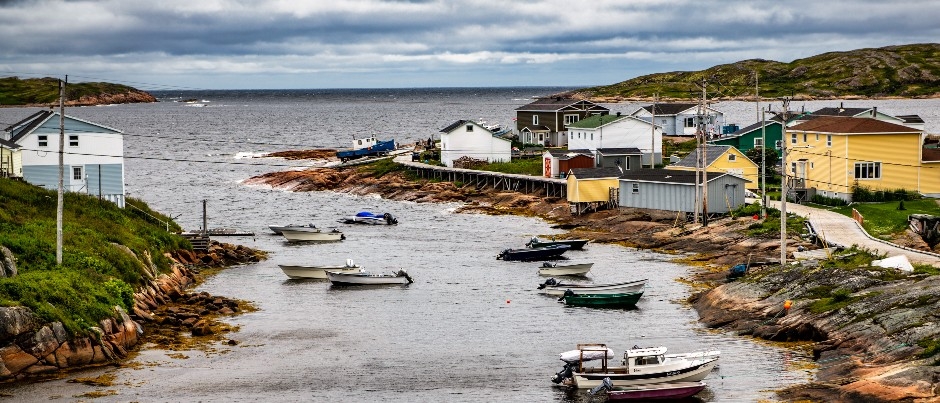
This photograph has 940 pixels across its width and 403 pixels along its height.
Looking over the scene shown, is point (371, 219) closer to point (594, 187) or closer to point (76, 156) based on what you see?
point (594, 187)

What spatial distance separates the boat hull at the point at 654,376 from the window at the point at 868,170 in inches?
1460

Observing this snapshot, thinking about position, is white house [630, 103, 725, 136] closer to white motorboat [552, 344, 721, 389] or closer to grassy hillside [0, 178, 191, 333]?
grassy hillside [0, 178, 191, 333]

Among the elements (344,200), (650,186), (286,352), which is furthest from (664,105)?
(286,352)

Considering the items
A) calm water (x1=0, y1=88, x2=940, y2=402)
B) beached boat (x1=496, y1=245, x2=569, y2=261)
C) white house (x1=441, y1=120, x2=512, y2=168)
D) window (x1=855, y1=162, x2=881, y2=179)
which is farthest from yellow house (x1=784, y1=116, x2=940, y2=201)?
white house (x1=441, y1=120, x2=512, y2=168)

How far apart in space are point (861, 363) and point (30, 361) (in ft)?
90.4

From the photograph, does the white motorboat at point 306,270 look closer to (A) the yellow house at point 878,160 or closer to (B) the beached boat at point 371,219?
(B) the beached boat at point 371,219

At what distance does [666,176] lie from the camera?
74.2 meters

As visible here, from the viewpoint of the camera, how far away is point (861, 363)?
1398 inches

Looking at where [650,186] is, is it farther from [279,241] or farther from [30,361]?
[30,361]

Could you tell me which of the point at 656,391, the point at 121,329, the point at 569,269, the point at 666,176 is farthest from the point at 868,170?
the point at 121,329

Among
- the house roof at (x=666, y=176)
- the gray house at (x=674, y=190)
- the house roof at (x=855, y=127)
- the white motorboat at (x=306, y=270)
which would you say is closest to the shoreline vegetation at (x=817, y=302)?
the gray house at (x=674, y=190)

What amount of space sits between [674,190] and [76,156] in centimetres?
3745

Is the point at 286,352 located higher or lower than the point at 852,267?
lower

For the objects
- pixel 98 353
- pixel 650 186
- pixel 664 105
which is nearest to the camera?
pixel 98 353
